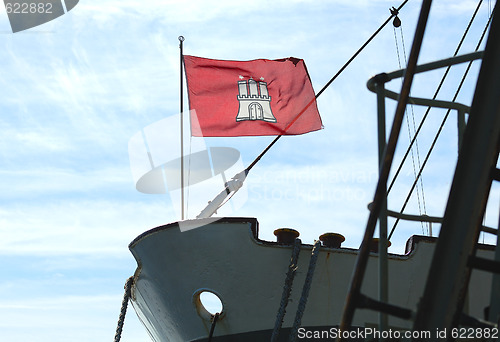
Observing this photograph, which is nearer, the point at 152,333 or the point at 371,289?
the point at 371,289

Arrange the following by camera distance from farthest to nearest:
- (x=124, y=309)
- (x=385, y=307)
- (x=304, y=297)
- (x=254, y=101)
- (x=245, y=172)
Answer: (x=254, y=101)
(x=245, y=172)
(x=124, y=309)
(x=304, y=297)
(x=385, y=307)

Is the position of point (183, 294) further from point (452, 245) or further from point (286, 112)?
point (452, 245)

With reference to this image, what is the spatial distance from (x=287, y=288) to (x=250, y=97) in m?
4.40

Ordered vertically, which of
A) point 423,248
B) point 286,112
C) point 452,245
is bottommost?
point 452,245

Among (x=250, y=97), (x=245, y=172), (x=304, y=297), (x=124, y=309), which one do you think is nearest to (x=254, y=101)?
(x=250, y=97)

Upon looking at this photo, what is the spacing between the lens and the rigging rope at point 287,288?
6.64m

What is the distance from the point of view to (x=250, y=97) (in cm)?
1030

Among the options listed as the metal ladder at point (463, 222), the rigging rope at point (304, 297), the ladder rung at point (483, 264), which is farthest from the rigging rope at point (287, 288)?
the ladder rung at point (483, 264)

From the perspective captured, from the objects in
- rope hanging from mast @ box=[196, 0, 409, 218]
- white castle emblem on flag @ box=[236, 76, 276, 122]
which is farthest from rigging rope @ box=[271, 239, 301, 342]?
white castle emblem on flag @ box=[236, 76, 276, 122]

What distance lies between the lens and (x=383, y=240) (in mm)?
3363

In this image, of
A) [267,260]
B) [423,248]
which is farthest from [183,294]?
[423,248]

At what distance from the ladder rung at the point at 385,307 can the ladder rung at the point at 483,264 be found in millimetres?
317

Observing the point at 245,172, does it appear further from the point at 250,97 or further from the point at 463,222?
the point at 463,222

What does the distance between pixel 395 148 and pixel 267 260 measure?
164 inches
